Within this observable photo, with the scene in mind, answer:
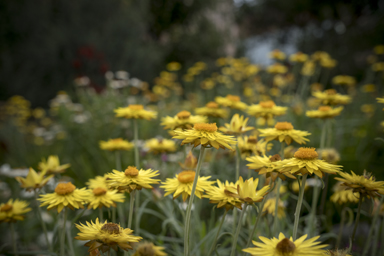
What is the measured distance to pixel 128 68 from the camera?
22.7 ft

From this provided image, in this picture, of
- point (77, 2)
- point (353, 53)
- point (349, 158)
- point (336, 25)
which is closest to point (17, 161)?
point (349, 158)

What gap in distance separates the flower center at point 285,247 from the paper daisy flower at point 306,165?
0.20 m

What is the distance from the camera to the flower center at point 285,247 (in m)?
0.66

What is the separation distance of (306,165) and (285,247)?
0.84 feet

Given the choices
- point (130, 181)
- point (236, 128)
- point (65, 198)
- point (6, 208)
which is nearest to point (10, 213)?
point (6, 208)

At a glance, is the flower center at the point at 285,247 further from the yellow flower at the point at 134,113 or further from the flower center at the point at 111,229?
the yellow flower at the point at 134,113

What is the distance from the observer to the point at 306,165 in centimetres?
81

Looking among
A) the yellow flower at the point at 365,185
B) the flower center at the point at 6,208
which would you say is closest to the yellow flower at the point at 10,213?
the flower center at the point at 6,208

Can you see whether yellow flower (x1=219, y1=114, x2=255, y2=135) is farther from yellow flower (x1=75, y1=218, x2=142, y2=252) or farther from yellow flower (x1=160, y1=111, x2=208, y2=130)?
yellow flower (x1=75, y1=218, x2=142, y2=252)

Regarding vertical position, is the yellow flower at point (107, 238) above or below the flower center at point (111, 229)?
below

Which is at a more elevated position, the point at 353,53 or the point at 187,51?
the point at 187,51

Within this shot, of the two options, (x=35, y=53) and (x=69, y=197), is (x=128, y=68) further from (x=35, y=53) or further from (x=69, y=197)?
(x=69, y=197)

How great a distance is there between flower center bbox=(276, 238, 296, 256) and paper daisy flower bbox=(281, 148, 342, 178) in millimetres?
197

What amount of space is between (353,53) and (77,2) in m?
7.47
